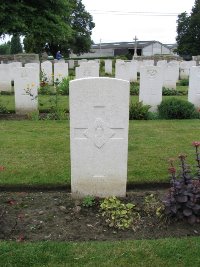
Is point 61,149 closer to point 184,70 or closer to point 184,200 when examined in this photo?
point 184,200

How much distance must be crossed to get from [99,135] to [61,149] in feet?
7.97

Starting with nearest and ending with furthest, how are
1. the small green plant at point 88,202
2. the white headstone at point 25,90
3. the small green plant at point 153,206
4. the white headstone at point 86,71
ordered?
the small green plant at point 153,206 → the small green plant at point 88,202 → the white headstone at point 25,90 → the white headstone at point 86,71

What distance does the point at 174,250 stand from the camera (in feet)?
11.9

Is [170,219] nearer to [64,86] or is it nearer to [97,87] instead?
[97,87]

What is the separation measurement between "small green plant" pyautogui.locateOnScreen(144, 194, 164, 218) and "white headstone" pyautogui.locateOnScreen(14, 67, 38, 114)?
6.54 meters

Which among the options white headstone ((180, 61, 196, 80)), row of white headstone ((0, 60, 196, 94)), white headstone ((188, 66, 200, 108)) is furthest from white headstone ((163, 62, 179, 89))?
white headstone ((180, 61, 196, 80))

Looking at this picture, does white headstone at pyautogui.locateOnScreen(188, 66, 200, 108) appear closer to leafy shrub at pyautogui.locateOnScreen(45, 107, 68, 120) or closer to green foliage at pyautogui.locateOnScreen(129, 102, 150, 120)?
green foliage at pyautogui.locateOnScreen(129, 102, 150, 120)

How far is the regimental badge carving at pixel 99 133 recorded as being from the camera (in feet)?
15.0

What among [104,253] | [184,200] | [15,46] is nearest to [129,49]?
[15,46]

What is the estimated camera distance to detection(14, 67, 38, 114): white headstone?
1052 cm

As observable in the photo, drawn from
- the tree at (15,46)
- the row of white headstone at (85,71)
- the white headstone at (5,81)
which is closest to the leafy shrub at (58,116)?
the row of white headstone at (85,71)

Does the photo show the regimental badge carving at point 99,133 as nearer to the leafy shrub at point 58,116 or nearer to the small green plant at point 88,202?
the small green plant at point 88,202

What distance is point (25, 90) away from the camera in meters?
10.7

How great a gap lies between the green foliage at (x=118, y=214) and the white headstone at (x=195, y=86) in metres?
7.57
